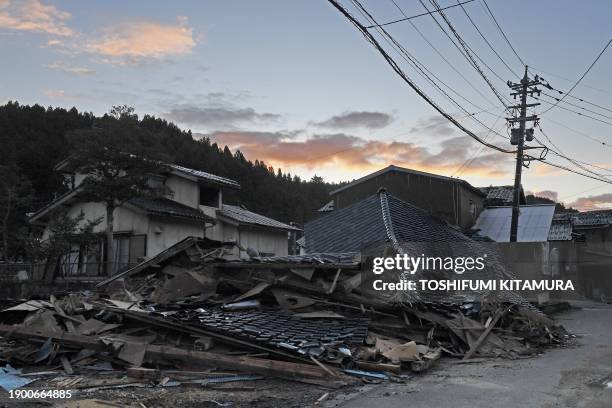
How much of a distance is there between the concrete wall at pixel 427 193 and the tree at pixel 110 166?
1534 cm

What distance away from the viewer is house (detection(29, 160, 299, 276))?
72.7 ft

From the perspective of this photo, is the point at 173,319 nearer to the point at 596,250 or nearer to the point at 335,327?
the point at 335,327

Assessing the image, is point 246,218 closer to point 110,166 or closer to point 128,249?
point 128,249

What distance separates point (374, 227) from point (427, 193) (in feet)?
56.8

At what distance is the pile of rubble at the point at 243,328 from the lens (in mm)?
8312

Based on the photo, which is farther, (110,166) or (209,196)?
(209,196)

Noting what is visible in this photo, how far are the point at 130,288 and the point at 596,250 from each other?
39.2m

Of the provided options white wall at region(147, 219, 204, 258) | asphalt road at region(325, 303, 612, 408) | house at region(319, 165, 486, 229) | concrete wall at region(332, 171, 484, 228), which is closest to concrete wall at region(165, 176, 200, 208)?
white wall at region(147, 219, 204, 258)

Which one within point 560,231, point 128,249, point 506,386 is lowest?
point 506,386

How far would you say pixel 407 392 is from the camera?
7523mm

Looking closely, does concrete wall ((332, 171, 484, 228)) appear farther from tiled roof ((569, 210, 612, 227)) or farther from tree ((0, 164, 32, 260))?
tree ((0, 164, 32, 260))
